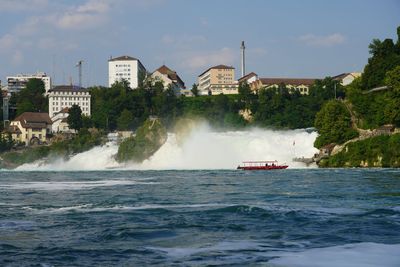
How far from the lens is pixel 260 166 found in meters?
69.6

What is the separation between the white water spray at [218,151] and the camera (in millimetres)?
78812

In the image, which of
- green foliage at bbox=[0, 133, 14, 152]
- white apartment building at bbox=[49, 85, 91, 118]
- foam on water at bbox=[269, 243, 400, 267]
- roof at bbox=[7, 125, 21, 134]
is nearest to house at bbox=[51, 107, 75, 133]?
white apartment building at bbox=[49, 85, 91, 118]

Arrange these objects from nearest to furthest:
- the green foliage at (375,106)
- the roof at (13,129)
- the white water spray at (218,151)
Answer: the green foliage at (375,106)
the white water spray at (218,151)
the roof at (13,129)

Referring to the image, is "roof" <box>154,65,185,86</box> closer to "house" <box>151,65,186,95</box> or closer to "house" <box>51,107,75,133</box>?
"house" <box>151,65,186,95</box>

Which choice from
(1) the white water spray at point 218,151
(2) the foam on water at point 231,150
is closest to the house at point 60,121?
(1) the white water spray at point 218,151

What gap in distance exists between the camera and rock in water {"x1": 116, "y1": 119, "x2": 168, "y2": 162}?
87750 mm

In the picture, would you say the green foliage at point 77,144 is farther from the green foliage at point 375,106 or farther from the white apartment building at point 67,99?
the white apartment building at point 67,99

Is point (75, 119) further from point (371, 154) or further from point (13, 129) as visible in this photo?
point (371, 154)

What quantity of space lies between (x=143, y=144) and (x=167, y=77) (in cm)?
7191

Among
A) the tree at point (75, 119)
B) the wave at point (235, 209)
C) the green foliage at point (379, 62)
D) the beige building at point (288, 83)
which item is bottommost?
the wave at point (235, 209)

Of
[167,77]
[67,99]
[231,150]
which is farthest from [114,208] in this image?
[167,77]

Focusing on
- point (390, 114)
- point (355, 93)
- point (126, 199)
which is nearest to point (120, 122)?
point (355, 93)

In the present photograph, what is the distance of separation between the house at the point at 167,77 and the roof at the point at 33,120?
1049 inches

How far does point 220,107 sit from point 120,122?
17.4 metres
